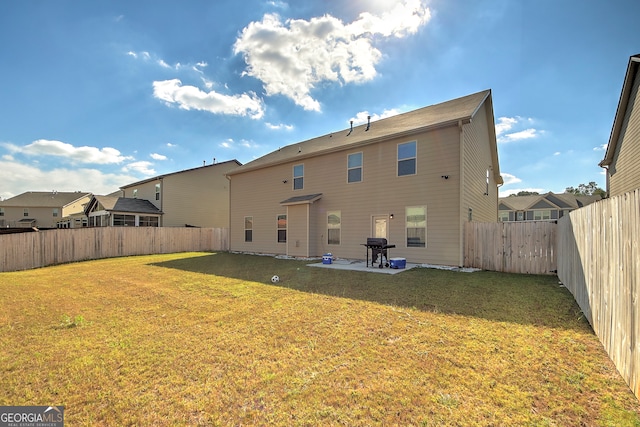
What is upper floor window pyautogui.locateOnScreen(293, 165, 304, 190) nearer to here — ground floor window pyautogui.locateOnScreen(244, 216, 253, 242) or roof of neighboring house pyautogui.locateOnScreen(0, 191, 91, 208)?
ground floor window pyautogui.locateOnScreen(244, 216, 253, 242)

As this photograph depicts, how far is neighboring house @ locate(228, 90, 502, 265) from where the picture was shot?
972 centimetres

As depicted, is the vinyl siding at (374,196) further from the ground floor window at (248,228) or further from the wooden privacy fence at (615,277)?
the wooden privacy fence at (615,277)

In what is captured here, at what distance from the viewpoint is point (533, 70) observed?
10.8 metres

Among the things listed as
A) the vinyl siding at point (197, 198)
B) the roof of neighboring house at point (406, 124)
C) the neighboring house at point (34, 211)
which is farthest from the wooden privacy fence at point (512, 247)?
the neighboring house at point (34, 211)

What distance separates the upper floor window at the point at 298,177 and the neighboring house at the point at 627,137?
1323cm

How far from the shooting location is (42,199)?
39.2 m

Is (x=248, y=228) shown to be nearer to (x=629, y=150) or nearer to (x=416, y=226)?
(x=416, y=226)

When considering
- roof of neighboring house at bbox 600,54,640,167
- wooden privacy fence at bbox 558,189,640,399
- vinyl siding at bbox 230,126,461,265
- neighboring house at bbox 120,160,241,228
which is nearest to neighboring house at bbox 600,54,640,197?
roof of neighboring house at bbox 600,54,640,167

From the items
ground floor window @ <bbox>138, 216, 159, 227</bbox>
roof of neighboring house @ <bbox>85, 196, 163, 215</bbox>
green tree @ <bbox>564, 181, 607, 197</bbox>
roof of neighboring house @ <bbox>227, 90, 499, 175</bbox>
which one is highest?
green tree @ <bbox>564, 181, 607, 197</bbox>

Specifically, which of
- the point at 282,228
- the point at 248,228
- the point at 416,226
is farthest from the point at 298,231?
the point at 416,226

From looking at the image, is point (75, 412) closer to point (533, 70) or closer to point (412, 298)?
point (412, 298)

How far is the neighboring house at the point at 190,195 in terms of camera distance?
22062 millimetres

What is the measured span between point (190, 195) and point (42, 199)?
34.0 m

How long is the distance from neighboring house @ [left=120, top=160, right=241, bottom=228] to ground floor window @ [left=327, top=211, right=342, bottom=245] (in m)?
12.1
